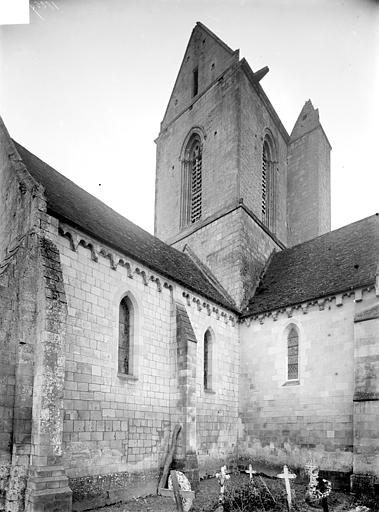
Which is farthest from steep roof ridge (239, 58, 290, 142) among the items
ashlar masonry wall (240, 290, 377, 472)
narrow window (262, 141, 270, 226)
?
ashlar masonry wall (240, 290, 377, 472)

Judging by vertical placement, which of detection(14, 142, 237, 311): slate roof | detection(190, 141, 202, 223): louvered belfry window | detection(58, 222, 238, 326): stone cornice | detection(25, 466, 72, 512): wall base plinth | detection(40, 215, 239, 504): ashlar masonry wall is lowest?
detection(25, 466, 72, 512): wall base plinth

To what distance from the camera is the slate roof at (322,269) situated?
52.9 feet

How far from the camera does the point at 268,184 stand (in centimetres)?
2458

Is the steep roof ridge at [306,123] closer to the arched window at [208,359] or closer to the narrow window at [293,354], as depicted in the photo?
the narrow window at [293,354]

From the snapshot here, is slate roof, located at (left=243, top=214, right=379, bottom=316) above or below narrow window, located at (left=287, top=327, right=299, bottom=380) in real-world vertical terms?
above

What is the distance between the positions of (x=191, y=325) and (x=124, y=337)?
9.52 feet

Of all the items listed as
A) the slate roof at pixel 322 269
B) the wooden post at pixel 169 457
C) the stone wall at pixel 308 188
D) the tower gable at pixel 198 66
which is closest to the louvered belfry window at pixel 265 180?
the stone wall at pixel 308 188

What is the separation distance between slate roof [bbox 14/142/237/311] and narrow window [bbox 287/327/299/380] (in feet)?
8.37

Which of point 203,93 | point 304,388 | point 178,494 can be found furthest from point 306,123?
point 178,494

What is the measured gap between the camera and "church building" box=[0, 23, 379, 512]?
1045cm

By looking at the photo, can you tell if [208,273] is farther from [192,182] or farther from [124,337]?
[124,337]

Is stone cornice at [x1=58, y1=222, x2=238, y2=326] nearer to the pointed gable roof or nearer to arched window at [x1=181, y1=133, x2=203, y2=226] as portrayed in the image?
arched window at [x1=181, y1=133, x2=203, y2=226]

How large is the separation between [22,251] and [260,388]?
10305 mm

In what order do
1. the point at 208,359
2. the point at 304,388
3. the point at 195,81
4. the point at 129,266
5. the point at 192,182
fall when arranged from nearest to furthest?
the point at 129,266 → the point at 304,388 → the point at 208,359 → the point at 192,182 → the point at 195,81
